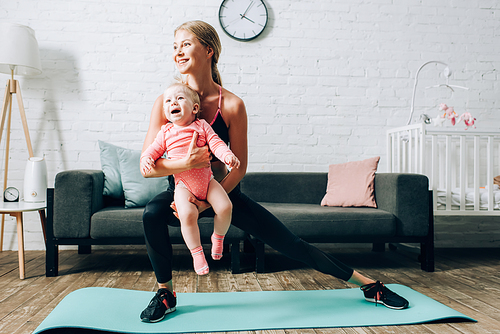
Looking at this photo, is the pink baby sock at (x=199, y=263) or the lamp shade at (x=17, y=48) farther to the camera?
the lamp shade at (x=17, y=48)

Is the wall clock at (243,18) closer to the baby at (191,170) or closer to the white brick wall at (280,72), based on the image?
the white brick wall at (280,72)

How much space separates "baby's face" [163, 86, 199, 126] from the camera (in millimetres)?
1175

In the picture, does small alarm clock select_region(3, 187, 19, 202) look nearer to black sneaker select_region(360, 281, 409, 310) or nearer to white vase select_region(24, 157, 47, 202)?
white vase select_region(24, 157, 47, 202)

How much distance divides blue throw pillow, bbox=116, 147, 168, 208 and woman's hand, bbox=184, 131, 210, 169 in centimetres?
134

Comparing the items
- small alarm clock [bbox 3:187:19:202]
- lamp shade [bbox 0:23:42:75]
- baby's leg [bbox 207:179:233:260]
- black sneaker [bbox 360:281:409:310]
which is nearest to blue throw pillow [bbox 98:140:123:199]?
small alarm clock [bbox 3:187:19:202]

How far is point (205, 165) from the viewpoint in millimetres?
1193

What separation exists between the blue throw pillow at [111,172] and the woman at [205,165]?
1.24m

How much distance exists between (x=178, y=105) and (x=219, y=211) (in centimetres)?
38

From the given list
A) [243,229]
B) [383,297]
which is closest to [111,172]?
[243,229]

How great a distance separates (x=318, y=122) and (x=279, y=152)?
0.44m

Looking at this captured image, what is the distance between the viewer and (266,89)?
306 centimetres

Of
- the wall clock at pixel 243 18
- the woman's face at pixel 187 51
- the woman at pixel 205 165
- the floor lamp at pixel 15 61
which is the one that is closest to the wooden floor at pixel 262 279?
the woman at pixel 205 165

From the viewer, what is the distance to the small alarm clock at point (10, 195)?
2.45 meters

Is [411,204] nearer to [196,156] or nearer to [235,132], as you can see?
[235,132]
